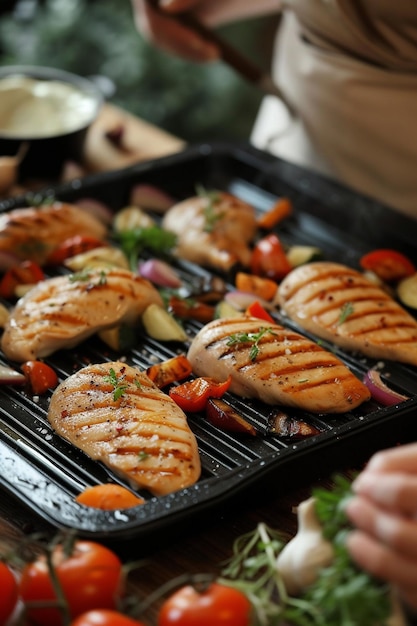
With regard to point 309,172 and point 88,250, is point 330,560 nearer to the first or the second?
point 88,250

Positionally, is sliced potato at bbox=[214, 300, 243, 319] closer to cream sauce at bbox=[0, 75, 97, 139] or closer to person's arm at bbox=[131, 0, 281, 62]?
person's arm at bbox=[131, 0, 281, 62]

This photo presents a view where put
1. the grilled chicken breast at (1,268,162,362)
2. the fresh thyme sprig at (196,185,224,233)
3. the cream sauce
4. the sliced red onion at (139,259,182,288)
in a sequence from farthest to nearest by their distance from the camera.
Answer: the cream sauce
the fresh thyme sprig at (196,185,224,233)
the sliced red onion at (139,259,182,288)
the grilled chicken breast at (1,268,162,362)

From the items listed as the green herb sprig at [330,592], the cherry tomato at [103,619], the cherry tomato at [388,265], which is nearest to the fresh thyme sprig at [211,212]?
the cherry tomato at [388,265]

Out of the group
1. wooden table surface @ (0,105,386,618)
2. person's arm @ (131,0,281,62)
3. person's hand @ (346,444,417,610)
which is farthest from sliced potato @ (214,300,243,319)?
person's hand @ (346,444,417,610)

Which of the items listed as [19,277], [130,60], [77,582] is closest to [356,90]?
[19,277]

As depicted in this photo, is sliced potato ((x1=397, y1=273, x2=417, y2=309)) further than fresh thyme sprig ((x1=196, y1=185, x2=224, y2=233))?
No

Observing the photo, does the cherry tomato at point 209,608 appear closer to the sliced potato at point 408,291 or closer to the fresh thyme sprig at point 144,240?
the sliced potato at point 408,291

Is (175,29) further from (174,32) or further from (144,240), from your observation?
(144,240)
